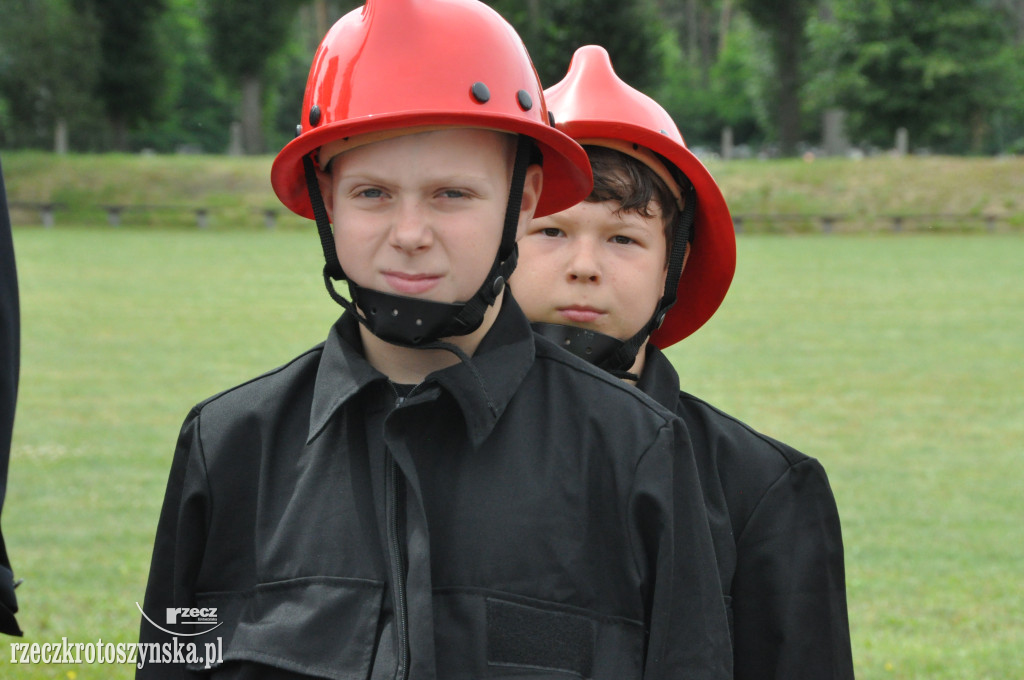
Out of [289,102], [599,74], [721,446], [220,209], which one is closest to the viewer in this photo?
[721,446]

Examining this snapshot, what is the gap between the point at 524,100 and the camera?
225cm

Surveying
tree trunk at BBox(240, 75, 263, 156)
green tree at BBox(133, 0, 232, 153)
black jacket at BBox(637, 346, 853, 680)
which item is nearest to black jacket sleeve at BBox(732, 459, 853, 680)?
black jacket at BBox(637, 346, 853, 680)

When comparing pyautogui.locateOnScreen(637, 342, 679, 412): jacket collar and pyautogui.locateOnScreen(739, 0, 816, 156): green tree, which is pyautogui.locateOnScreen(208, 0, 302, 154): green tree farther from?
pyautogui.locateOnScreen(637, 342, 679, 412): jacket collar

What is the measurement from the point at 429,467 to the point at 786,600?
0.83 metres

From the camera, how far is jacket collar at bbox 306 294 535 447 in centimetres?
206

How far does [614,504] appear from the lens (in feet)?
6.70

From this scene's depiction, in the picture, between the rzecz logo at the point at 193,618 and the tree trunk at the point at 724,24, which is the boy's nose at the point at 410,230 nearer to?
the rzecz logo at the point at 193,618

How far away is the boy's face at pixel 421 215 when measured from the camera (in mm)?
2119

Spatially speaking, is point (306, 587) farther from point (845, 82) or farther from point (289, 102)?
point (289, 102)

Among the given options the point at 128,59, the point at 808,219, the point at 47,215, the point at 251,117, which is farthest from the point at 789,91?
the point at 47,215

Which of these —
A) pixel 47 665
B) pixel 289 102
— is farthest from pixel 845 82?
pixel 47 665

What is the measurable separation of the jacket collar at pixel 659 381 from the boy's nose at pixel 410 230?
0.74 metres

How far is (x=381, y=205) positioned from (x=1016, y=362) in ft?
42.4

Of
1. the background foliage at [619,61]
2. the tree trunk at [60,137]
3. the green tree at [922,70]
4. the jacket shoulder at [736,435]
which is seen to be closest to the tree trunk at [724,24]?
the background foliage at [619,61]
